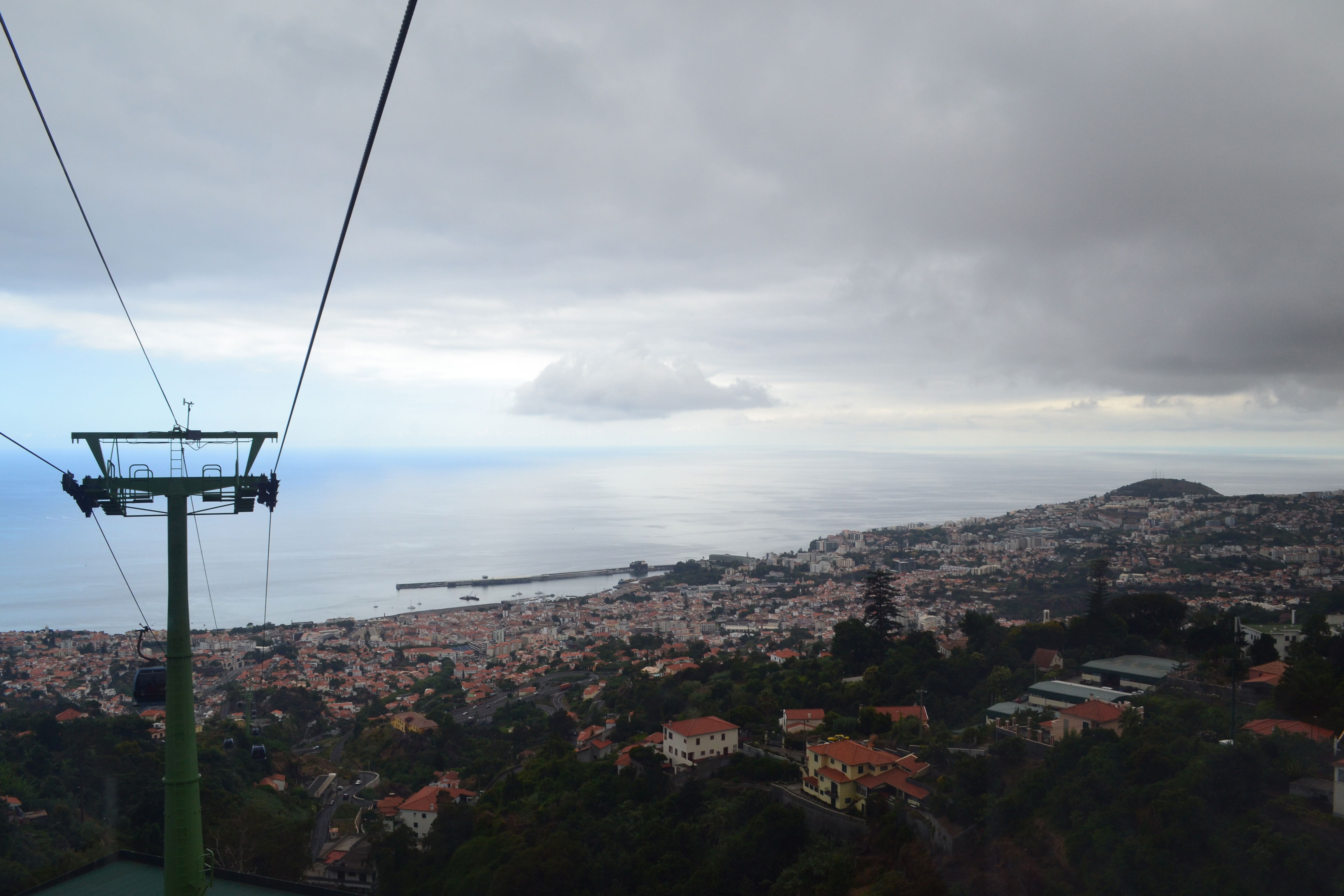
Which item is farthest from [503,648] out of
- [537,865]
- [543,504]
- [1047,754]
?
[543,504]

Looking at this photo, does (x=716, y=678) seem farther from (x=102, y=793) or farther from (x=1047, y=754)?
(x=102, y=793)

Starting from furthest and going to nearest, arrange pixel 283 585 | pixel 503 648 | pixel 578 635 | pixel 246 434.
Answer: pixel 283 585
pixel 578 635
pixel 503 648
pixel 246 434

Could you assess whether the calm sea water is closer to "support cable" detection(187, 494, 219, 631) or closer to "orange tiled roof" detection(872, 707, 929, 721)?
"support cable" detection(187, 494, 219, 631)

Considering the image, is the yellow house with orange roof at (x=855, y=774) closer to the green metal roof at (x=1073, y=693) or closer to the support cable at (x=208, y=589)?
the green metal roof at (x=1073, y=693)

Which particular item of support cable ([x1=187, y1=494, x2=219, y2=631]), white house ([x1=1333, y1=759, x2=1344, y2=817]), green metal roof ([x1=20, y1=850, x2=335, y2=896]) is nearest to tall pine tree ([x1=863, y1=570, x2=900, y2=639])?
white house ([x1=1333, y1=759, x2=1344, y2=817])

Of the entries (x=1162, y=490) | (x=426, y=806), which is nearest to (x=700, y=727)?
(x=426, y=806)

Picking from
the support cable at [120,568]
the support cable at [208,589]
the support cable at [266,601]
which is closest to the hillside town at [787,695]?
the support cable at [266,601]
